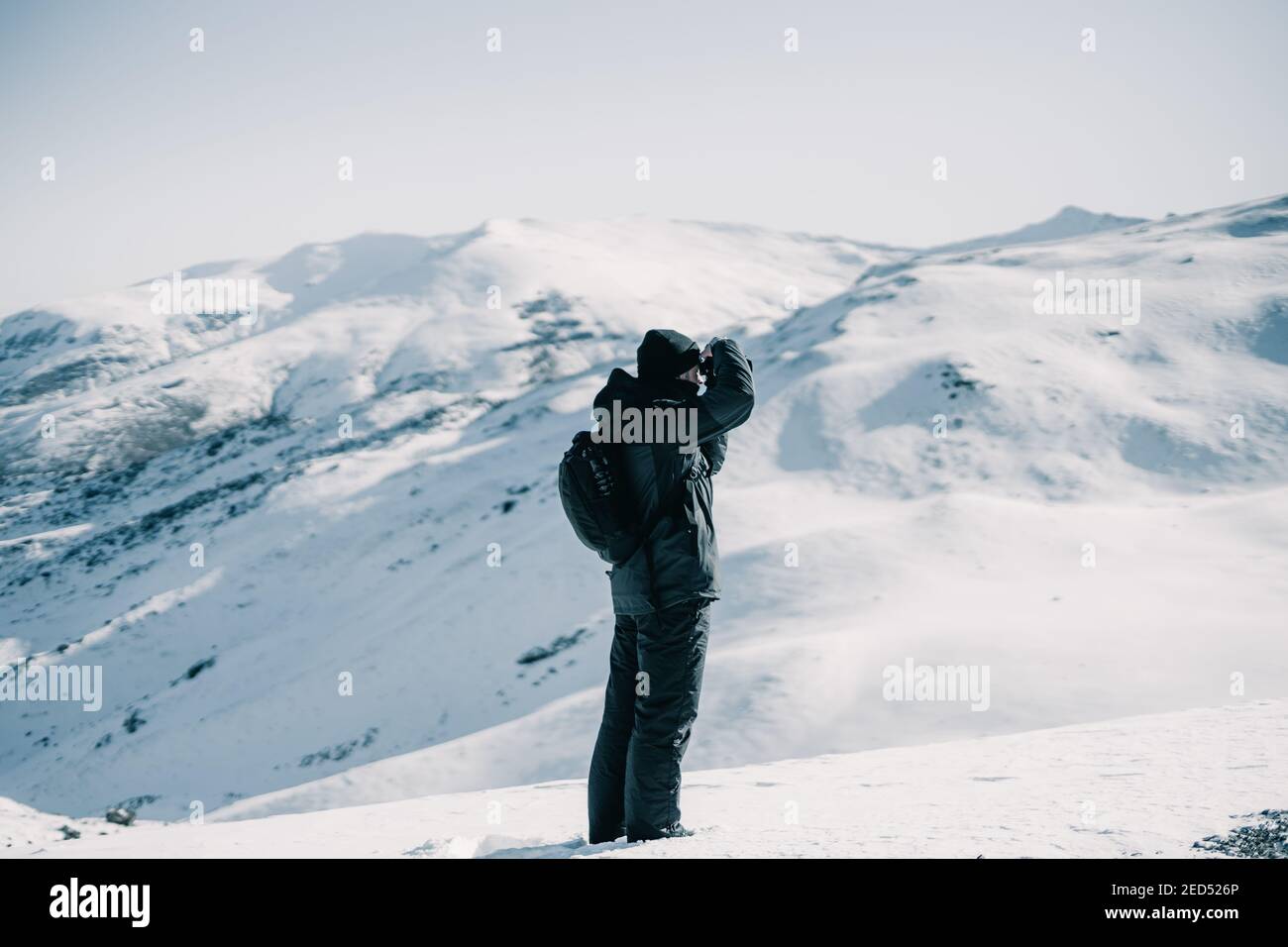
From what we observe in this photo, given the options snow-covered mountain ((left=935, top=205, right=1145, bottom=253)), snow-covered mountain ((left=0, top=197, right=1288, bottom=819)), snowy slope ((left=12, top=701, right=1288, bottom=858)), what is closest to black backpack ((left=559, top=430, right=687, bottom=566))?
snowy slope ((left=12, top=701, right=1288, bottom=858))

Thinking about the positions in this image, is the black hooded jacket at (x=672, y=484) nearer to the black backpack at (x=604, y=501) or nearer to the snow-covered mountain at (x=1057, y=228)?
the black backpack at (x=604, y=501)

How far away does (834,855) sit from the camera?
404 cm

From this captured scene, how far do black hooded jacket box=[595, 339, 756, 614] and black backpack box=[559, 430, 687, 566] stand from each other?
4 cm

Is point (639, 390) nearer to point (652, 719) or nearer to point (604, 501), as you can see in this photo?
point (604, 501)

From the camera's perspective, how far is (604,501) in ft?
15.8

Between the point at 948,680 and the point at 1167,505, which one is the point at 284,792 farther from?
the point at 1167,505

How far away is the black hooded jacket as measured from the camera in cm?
480

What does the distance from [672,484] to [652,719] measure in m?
1.23

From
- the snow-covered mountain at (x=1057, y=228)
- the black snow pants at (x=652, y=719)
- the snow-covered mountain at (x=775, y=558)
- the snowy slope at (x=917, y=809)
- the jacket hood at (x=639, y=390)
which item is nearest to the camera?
the snowy slope at (x=917, y=809)

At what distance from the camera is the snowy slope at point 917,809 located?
4.37m

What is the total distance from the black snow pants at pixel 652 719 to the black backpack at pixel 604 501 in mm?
405

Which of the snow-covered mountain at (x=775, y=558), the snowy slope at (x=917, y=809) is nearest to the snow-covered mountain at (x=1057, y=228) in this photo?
the snow-covered mountain at (x=775, y=558)

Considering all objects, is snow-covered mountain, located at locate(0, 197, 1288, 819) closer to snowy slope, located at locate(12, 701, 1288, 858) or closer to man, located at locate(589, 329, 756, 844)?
snowy slope, located at locate(12, 701, 1288, 858)
